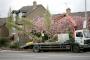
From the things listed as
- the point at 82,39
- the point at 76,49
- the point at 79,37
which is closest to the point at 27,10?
the point at 79,37

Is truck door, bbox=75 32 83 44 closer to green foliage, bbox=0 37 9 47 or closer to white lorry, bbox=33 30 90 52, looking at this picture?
white lorry, bbox=33 30 90 52

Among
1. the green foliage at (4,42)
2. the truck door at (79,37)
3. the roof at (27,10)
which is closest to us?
the green foliage at (4,42)

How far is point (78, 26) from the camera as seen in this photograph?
4919 centimetres

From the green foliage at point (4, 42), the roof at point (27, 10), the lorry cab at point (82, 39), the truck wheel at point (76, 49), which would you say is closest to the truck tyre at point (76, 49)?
the truck wheel at point (76, 49)

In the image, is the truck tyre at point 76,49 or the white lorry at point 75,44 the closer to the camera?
the white lorry at point 75,44

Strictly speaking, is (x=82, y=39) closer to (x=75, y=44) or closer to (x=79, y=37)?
(x=79, y=37)

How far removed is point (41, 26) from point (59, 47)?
1751 cm

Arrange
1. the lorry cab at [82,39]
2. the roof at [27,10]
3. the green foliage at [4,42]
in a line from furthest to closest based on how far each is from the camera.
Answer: the roof at [27,10], the lorry cab at [82,39], the green foliage at [4,42]

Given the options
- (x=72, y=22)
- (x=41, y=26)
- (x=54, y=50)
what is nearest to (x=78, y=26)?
(x=72, y=22)

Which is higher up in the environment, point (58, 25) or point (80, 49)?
point (58, 25)

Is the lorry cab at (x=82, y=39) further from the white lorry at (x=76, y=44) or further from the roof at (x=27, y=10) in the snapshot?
the roof at (x=27, y=10)

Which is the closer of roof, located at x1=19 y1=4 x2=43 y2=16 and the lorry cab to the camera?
the lorry cab

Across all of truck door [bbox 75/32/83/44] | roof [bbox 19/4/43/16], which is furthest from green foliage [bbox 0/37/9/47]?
roof [bbox 19/4/43/16]

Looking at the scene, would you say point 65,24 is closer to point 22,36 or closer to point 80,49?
point 22,36
